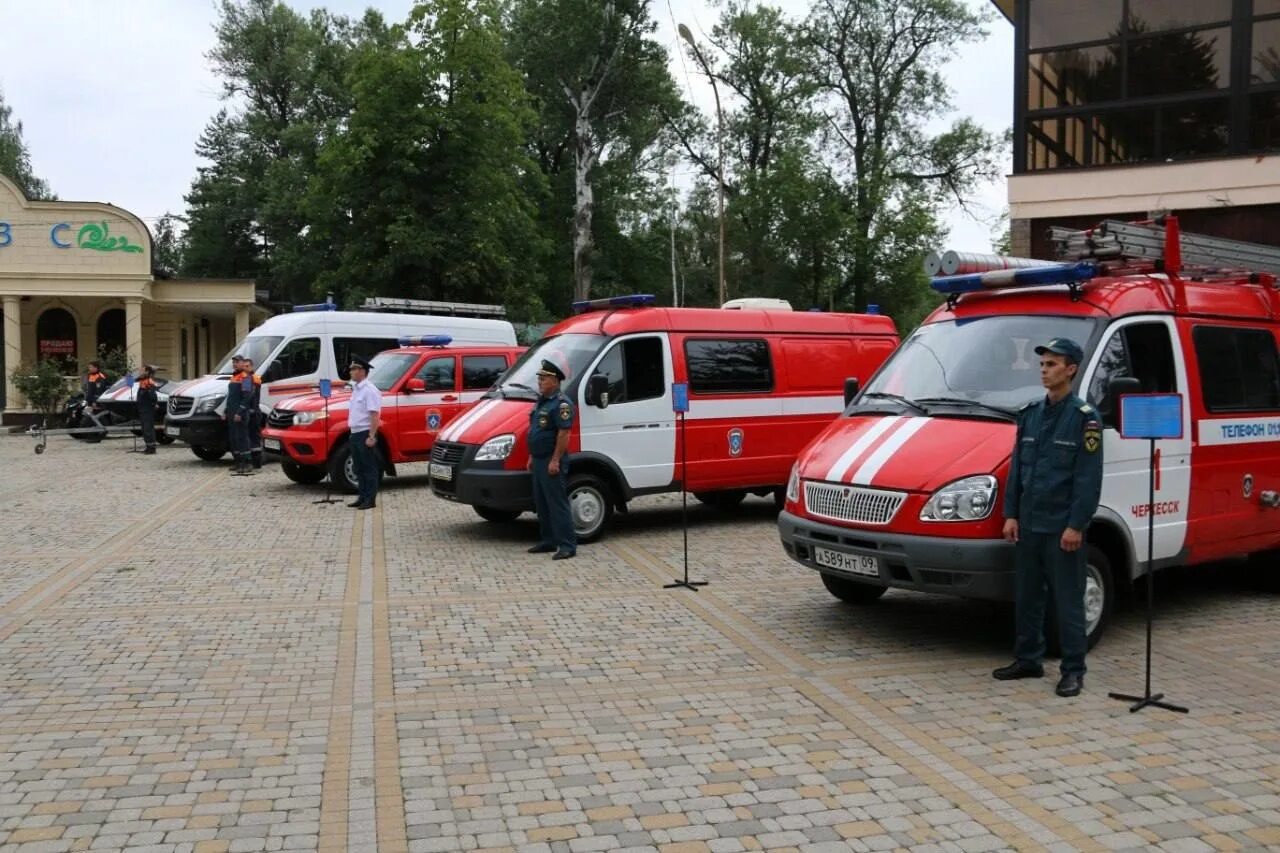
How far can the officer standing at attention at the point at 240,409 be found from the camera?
17.4 meters

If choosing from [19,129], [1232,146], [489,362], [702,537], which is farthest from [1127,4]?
[19,129]

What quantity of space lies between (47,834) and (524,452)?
662cm

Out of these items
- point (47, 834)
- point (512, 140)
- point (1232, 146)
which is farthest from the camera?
point (512, 140)

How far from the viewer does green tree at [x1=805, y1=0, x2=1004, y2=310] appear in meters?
43.5

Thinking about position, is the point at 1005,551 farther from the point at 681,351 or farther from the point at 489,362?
the point at 489,362

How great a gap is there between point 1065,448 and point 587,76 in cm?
3824

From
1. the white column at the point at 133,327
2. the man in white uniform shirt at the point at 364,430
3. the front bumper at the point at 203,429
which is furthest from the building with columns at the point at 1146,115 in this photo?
the white column at the point at 133,327

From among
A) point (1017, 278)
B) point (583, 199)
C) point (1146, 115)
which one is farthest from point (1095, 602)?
point (583, 199)

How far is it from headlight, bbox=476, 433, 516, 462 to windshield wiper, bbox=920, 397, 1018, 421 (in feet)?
15.1

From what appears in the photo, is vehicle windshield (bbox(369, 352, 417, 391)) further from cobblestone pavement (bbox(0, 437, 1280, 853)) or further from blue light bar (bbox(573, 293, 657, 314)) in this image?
cobblestone pavement (bbox(0, 437, 1280, 853))

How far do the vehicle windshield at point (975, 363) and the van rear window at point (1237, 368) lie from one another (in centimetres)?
119

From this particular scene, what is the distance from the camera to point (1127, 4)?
21312 mm

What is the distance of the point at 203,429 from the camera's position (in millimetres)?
18766

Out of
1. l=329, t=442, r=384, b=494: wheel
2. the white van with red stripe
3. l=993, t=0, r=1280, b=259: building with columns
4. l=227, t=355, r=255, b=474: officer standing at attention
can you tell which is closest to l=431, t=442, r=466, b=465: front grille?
l=329, t=442, r=384, b=494: wheel
